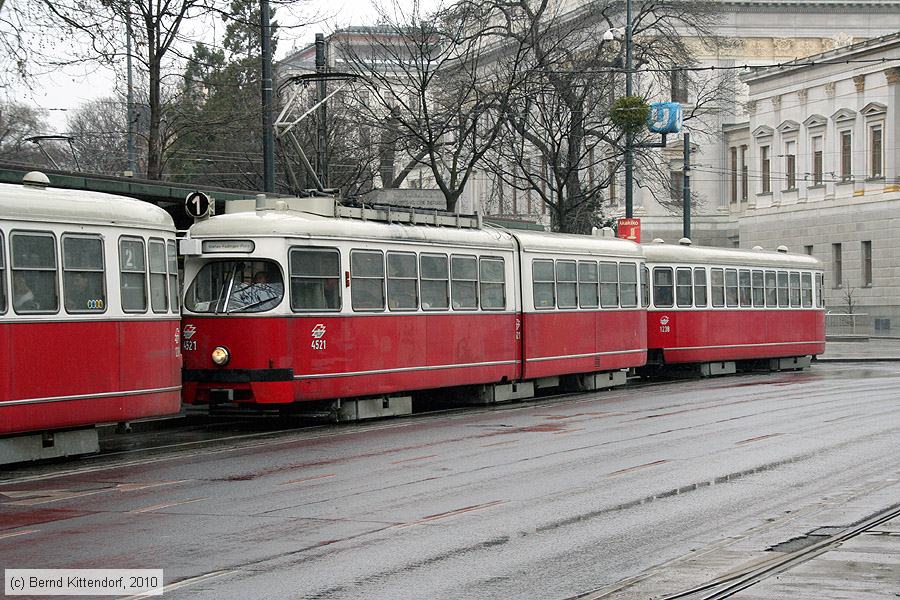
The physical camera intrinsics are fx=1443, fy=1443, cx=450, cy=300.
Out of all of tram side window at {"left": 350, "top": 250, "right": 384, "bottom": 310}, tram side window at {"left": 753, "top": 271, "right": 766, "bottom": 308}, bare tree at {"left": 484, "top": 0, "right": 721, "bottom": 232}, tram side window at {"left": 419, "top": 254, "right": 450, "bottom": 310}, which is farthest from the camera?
bare tree at {"left": 484, "top": 0, "right": 721, "bottom": 232}

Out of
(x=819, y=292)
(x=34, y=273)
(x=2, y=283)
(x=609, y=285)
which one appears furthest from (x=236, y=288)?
(x=819, y=292)

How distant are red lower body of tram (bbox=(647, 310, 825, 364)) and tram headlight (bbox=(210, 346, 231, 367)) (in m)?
16.6

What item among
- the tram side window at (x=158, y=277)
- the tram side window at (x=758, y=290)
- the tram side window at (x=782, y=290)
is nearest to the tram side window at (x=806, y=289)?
the tram side window at (x=782, y=290)

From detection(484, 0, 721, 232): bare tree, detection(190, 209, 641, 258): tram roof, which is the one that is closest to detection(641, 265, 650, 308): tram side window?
detection(190, 209, 641, 258): tram roof

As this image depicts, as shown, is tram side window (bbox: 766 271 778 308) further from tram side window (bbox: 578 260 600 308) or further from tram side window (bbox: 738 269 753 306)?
tram side window (bbox: 578 260 600 308)

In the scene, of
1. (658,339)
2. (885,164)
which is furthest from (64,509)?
(885,164)

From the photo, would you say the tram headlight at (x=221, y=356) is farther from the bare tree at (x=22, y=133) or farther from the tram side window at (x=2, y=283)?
the bare tree at (x=22, y=133)

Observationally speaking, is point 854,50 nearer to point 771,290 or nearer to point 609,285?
point 771,290

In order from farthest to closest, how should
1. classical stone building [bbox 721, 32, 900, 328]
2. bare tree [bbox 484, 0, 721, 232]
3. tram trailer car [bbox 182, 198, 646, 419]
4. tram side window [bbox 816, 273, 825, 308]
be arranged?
1. classical stone building [bbox 721, 32, 900, 328]
2. bare tree [bbox 484, 0, 721, 232]
3. tram side window [bbox 816, 273, 825, 308]
4. tram trailer car [bbox 182, 198, 646, 419]

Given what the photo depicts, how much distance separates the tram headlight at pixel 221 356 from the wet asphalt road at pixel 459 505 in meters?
1.19

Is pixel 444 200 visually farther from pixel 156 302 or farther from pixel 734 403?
pixel 156 302

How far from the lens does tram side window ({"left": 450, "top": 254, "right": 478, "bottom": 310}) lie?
24.8 m

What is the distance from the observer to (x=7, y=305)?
51.8 feet

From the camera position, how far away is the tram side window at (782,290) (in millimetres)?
39844
